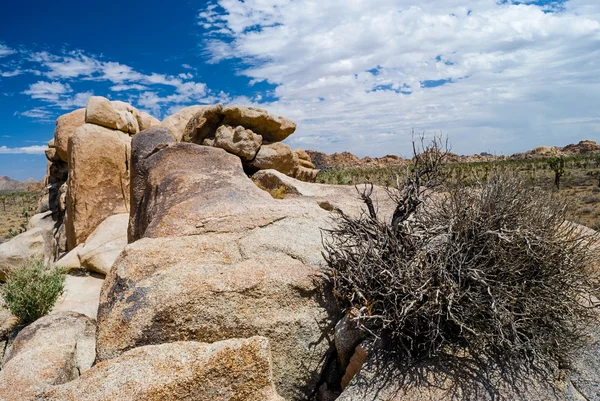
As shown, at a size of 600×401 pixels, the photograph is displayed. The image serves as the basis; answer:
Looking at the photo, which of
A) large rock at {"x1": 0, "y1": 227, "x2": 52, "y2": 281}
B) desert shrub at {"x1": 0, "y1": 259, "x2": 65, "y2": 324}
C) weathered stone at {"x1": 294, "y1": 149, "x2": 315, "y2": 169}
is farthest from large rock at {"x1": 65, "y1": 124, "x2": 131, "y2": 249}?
weathered stone at {"x1": 294, "y1": 149, "x2": 315, "y2": 169}

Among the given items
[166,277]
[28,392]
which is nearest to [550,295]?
[166,277]

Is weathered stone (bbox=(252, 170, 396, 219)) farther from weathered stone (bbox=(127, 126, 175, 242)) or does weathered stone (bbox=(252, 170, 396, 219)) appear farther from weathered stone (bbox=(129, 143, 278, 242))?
weathered stone (bbox=(127, 126, 175, 242))

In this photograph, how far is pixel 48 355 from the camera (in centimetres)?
542

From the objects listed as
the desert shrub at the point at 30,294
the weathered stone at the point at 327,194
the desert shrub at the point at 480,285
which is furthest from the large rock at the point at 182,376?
the desert shrub at the point at 30,294

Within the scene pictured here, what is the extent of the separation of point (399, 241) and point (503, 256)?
38.8 inches

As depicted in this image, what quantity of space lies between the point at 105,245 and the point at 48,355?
21.1ft

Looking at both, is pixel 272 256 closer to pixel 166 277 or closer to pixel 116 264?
pixel 166 277

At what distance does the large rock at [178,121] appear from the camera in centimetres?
1695

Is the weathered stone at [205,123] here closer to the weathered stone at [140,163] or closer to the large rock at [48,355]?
the weathered stone at [140,163]

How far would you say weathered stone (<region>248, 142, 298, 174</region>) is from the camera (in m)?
13.7

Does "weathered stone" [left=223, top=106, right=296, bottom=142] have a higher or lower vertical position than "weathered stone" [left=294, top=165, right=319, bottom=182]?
higher

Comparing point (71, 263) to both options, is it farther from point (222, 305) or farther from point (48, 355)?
point (222, 305)

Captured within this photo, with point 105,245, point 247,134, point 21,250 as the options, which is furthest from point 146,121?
point 105,245

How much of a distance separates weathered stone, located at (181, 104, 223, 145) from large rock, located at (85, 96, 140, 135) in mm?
2796
